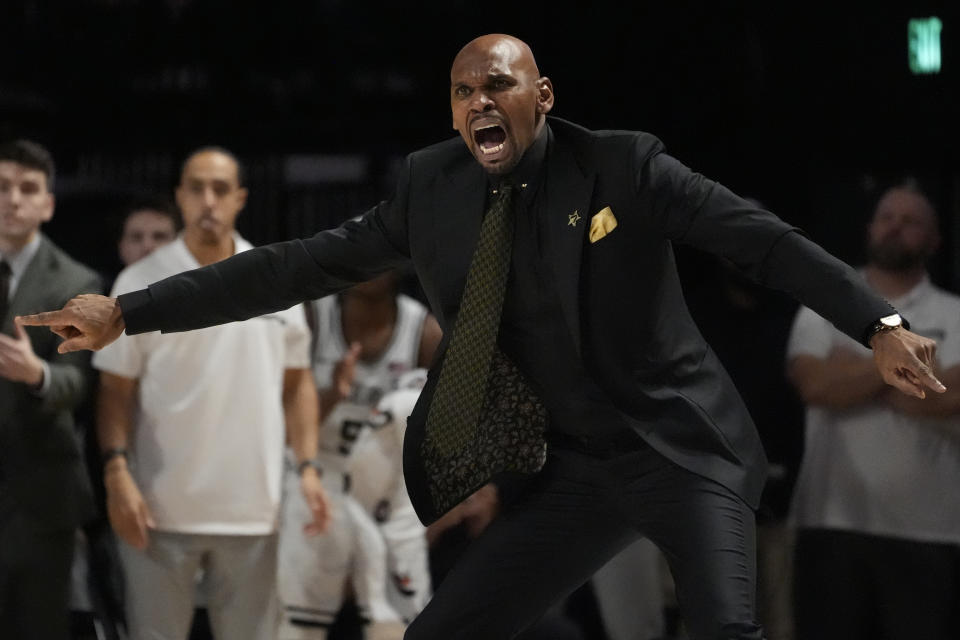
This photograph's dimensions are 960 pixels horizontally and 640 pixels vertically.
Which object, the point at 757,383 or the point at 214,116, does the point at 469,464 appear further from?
the point at 214,116

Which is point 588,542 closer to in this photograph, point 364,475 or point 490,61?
point 490,61

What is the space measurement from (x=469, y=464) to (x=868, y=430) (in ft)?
6.06

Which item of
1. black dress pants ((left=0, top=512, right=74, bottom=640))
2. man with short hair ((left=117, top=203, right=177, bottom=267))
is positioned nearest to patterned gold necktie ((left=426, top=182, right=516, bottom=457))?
black dress pants ((left=0, top=512, right=74, bottom=640))

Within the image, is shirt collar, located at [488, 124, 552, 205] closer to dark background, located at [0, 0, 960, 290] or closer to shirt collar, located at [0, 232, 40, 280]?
shirt collar, located at [0, 232, 40, 280]

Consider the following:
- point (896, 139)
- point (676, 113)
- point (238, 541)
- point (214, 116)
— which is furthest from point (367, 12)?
point (238, 541)

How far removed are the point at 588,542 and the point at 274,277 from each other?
85 centimetres

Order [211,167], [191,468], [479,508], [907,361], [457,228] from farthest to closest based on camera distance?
[479,508] → [211,167] → [191,468] → [457,228] → [907,361]

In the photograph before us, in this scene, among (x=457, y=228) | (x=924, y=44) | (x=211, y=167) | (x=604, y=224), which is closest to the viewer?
(x=604, y=224)

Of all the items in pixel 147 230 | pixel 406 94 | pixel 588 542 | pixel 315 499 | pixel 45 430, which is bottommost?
pixel 315 499

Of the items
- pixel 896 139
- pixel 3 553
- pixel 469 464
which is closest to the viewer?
pixel 469 464

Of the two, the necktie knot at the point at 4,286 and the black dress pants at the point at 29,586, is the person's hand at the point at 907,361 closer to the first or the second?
the black dress pants at the point at 29,586

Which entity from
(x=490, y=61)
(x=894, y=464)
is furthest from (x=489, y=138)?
(x=894, y=464)

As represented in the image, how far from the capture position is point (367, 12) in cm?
714

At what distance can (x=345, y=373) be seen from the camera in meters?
4.63
